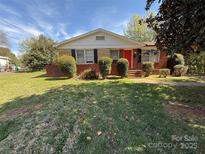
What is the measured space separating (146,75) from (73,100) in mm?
8776

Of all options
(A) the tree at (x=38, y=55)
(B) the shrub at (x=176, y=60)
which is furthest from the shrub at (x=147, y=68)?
(A) the tree at (x=38, y=55)

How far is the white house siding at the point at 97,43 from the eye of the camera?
45.0ft

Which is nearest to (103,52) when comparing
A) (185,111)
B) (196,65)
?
(196,65)

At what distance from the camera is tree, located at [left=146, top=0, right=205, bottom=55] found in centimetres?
400

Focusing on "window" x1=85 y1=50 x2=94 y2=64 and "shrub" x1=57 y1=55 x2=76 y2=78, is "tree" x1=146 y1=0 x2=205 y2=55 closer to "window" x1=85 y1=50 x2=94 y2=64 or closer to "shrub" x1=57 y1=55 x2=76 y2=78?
"shrub" x1=57 y1=55 x2=76 y2=78

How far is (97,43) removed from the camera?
552 inches

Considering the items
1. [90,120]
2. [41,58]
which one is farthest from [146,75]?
[41,58]

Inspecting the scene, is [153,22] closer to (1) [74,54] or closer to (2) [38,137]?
(2) [38,137]

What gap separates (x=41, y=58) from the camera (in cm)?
2281

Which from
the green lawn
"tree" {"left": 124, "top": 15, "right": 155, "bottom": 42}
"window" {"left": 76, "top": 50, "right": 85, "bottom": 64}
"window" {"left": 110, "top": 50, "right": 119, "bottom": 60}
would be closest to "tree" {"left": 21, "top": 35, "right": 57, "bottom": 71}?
"window" {"left": 76, "top": 50, "right": 85, "bottom": 64}

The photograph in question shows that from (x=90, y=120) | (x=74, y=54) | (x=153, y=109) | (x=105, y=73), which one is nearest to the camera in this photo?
(x=90, y=120)

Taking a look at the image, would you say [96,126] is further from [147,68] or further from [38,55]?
[38,55]

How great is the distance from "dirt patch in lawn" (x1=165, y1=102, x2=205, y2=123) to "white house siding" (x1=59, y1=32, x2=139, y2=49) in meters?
9.94

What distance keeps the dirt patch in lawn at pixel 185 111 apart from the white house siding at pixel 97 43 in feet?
32.6
